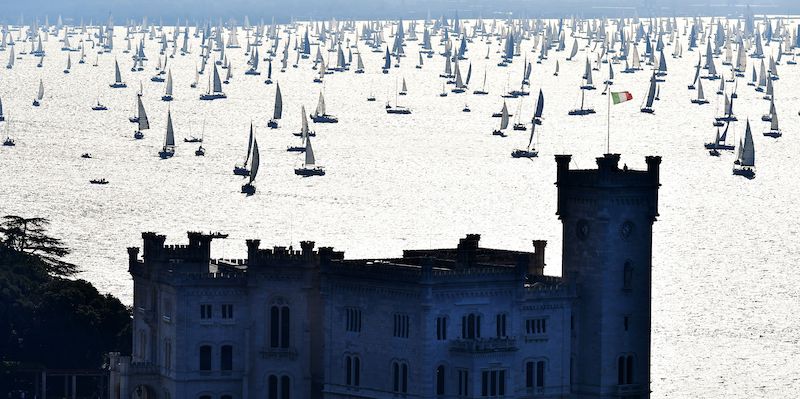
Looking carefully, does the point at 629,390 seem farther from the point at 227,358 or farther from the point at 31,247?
the point at 31,247

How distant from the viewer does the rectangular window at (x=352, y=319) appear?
130m

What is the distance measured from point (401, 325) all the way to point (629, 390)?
14.2 m

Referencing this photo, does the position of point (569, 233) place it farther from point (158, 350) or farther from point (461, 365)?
point (158, 350)

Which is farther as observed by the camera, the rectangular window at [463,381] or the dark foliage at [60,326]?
the dark foliage at [60,326]

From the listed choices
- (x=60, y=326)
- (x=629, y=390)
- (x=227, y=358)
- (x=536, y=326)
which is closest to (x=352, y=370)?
(x=227, y=358)

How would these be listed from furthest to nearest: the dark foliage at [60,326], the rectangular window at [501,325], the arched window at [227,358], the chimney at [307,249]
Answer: the dark foliage at [60,326] < the arched window at [227,358] < the chimney at [307,249] < the rectangular window at [501,325]

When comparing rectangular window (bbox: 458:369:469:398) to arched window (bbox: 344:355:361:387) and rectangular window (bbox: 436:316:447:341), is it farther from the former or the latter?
arched window (bbox: 344:355:361:387)

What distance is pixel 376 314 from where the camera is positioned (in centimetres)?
12938

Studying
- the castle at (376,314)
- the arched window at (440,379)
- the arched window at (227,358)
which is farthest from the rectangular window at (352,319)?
the arched window at (227,358)

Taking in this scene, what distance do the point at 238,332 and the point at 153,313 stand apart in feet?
18.4

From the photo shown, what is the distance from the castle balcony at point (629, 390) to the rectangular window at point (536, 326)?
5428mm

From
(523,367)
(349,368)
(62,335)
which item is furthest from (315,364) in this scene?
(62,335)

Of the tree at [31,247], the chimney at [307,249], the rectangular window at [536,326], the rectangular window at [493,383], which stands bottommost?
the rectangular window at [493,383]

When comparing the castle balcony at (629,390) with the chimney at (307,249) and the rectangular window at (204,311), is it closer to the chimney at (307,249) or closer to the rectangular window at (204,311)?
the chimney at (307,249)
